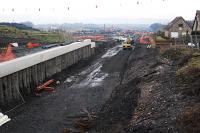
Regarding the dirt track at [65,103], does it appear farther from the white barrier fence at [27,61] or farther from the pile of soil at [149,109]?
the white barrier fence at [27,61]

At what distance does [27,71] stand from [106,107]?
9.75m

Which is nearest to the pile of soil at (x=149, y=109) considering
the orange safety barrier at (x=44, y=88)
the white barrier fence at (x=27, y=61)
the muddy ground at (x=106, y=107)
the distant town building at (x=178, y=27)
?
the muddy ground at (x=106, y=107)

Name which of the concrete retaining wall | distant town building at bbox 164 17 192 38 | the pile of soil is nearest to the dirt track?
the concrete retaining wall

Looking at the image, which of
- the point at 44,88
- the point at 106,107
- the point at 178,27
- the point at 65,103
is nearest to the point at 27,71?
the point at 44,88

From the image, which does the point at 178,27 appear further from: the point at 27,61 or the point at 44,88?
the point at 27,61

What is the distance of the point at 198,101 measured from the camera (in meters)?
19.1

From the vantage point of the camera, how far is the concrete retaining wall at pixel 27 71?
28658mm

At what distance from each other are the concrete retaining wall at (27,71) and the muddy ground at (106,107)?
4.43 feet

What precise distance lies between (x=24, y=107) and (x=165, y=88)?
10.8m

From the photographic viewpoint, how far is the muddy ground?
63.0ft

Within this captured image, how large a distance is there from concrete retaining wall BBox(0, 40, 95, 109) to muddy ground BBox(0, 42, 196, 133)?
135 centimetres

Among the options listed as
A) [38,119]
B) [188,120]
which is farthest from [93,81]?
[188,120]

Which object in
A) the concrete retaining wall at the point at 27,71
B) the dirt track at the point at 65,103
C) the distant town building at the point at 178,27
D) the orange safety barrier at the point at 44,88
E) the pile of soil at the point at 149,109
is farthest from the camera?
the distant town building at the point at 178,27

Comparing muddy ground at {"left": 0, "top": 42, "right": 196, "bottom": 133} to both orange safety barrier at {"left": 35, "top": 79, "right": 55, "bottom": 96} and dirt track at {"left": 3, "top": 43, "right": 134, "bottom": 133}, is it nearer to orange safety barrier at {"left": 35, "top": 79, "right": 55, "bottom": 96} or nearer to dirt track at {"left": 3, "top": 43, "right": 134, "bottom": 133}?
dirt track at {"left": 3, "top": 43, "right": 134, "bottom": 133}
